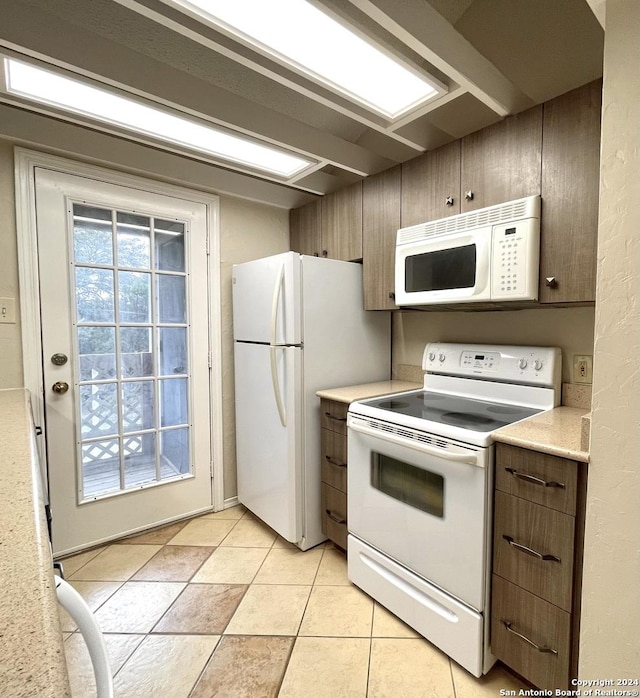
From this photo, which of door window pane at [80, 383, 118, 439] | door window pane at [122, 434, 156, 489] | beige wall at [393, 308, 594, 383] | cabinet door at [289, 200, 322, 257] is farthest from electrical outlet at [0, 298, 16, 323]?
beige wall at [393, 308, 594, 383]

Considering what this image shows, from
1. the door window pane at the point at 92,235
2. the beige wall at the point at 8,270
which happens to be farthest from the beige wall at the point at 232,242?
the beige wall at the point at 8,270

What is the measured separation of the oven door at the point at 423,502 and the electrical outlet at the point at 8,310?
5.75 feet

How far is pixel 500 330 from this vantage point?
199 centimetres

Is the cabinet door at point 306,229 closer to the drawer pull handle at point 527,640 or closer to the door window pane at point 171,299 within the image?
the door window pane at point 171,299

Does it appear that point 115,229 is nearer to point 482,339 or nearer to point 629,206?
point 482,339

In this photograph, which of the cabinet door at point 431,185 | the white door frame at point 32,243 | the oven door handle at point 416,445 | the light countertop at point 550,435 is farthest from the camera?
the white door frame at point 32,243

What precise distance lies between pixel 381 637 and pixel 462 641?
0.35 meters

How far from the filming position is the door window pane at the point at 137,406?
226 cm

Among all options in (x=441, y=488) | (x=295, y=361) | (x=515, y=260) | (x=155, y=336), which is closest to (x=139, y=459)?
(x=155, y=336)

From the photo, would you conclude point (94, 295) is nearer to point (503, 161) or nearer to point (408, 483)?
point (408, 483)

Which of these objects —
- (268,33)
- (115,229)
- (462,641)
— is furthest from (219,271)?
(462,641)

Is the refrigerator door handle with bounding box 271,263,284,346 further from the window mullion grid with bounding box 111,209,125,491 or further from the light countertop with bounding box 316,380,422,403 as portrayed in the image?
the window mullion grid with bounding box 111,209,125,491

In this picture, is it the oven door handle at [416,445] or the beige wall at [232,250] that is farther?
the beige wall at [232,250]

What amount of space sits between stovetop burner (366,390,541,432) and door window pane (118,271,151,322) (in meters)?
1.44
